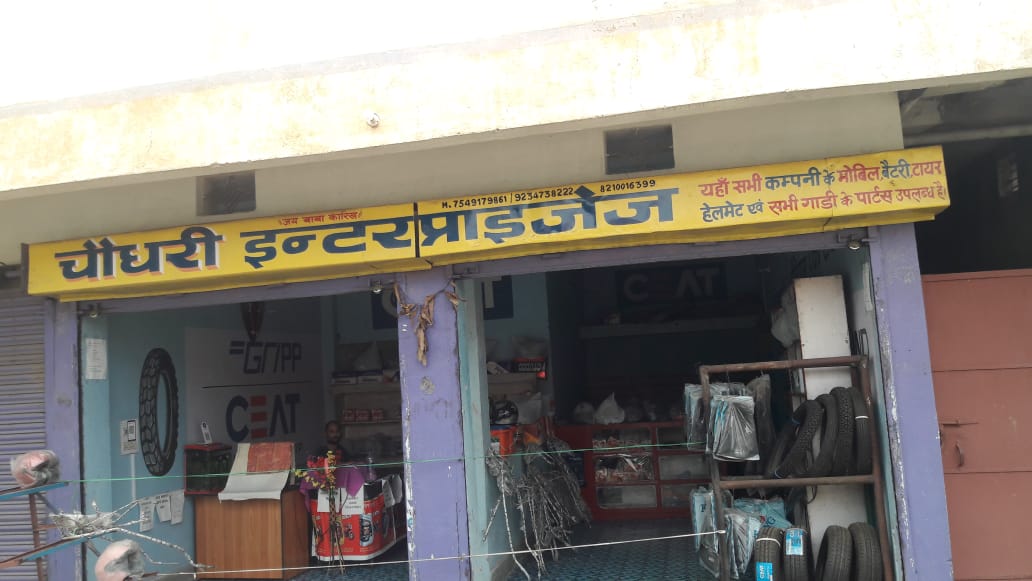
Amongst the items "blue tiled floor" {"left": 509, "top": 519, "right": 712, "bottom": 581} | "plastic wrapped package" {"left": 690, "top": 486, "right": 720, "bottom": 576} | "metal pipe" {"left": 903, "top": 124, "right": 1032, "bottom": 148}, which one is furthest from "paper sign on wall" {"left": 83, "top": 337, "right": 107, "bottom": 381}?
"metal pipe" {"left": 903, "top": 124, "right": 1032, "bottom": 148}

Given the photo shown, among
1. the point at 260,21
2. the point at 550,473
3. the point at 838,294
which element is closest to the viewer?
the point at 260,21

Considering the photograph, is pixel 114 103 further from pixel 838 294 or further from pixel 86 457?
pixel 838 294

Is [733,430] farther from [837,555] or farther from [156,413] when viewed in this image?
[156,413]

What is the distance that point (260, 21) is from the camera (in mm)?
5516

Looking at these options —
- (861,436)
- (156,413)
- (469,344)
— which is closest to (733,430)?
(861,436)

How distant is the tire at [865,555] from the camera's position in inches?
203

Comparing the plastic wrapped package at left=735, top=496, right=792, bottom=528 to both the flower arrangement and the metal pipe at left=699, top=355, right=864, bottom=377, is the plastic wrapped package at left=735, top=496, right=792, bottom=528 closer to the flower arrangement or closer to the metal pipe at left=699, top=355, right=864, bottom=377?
the metal pipe at left=699, top=355, right=864, bottom=377

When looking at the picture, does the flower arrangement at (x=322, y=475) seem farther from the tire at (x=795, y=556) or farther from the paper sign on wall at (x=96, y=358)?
the tire at (x=795, y=556)

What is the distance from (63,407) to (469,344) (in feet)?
11.8

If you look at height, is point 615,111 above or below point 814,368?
above

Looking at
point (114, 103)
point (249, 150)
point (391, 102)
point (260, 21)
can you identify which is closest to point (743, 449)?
point (391, 102)

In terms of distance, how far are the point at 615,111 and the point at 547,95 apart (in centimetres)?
47

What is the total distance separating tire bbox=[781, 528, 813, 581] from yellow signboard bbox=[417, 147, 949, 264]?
2.25 m

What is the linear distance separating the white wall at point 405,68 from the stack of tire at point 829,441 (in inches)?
89.2
